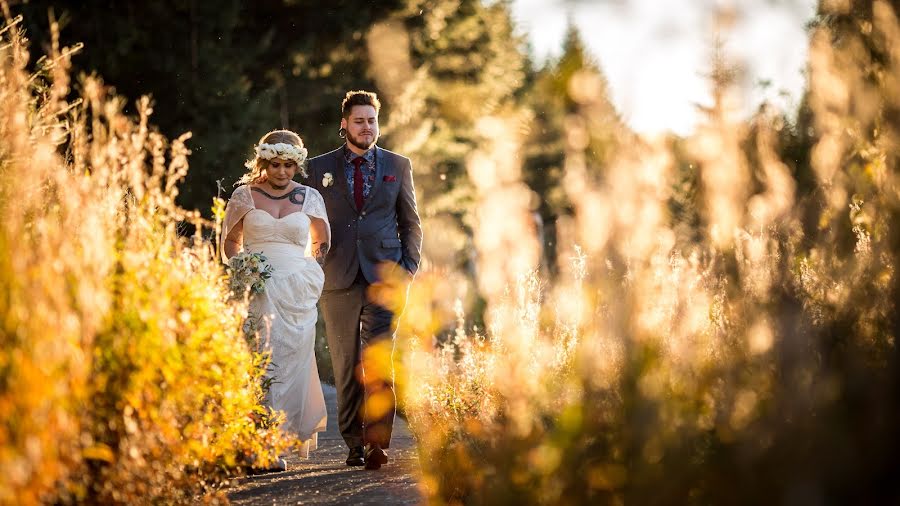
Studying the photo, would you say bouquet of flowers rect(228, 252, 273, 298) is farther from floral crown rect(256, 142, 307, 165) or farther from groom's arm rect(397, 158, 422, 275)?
groom's arm rect(397, 158, 422, 275)

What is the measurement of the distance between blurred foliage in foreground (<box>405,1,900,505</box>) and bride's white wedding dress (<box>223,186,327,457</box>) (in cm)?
296

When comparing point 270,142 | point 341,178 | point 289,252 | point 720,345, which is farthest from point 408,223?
point 720,345

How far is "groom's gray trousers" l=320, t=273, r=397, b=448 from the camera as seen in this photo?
25.1 feet

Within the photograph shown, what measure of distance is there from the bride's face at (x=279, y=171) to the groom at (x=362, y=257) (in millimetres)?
165

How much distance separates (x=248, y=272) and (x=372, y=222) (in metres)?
0.91

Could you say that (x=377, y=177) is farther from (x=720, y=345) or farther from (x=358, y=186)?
(x=720, y=345)

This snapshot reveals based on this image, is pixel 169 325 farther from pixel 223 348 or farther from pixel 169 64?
pixel 169 64

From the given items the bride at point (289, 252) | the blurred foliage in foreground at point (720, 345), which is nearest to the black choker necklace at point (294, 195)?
the bride at point (289, 252)

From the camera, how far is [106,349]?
4.37 m

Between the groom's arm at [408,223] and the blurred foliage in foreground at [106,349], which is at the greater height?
the groom's arm at [408,223]

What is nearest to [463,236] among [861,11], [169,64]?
[169,64]

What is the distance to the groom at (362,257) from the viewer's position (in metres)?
7.58

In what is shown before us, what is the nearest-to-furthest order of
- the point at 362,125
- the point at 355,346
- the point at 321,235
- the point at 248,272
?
the point at 355,346 < the point at 248,272 < the point at 362,125 < the point at 321,235

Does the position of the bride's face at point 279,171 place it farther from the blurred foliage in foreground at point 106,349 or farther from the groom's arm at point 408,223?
the blurred foliage in foreground at point 106,349
